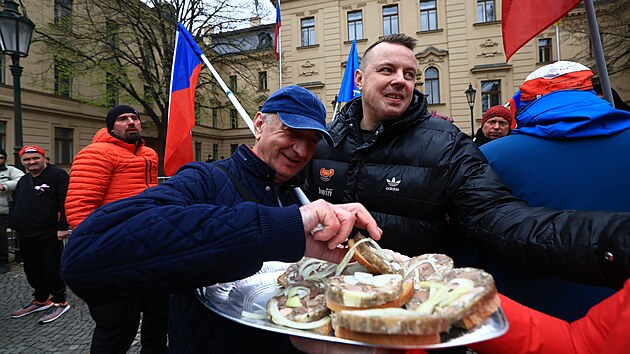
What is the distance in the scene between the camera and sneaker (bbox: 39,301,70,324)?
190 inches

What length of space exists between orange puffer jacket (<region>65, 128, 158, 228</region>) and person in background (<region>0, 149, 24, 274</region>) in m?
4.19

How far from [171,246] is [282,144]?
2.91ft

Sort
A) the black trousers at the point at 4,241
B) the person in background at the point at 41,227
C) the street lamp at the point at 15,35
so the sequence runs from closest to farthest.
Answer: the person in background at the point at 41,227
the street lamp at the point at 15,35
the black trousers at the point at 4,241

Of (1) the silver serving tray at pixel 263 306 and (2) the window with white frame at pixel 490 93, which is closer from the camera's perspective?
(1) the silver serving tray at pixel 263 306

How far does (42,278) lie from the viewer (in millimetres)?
5258

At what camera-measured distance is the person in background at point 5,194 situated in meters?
6.50

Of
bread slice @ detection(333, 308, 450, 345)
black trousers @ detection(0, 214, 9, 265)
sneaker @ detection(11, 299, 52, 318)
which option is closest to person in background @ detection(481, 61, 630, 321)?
bread slice @ detection(333, 308, 450, 345)

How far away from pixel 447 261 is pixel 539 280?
0.72 metres

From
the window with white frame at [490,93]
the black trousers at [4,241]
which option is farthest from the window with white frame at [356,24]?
the black trousers at [4,241]

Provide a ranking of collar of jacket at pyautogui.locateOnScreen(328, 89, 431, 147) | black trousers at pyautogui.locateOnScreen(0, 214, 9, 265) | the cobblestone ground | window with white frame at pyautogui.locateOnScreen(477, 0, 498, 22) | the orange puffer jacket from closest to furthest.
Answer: collar of jacket at pyautogui.locateOnScreen(328, 89, 431, 147) → the orange puffer jacket → the cobblestone ground → black trousers at pyautogui.locateOnScreen(0, 214, 9, 265) → window with white frame at pyautogui.locateOnScreen(477, 0, 498, 22)

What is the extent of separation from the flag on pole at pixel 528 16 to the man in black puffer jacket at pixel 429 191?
1388 millimetres

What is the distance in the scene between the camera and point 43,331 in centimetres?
454

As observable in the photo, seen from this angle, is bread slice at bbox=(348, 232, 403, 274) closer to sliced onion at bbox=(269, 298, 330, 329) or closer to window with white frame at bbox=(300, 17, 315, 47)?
sliced onion at bbox=(269, 298, 330, 329)

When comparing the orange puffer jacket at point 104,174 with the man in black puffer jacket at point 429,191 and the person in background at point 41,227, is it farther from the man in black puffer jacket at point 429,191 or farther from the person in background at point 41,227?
the man in black puffer jacket at point 429,191
